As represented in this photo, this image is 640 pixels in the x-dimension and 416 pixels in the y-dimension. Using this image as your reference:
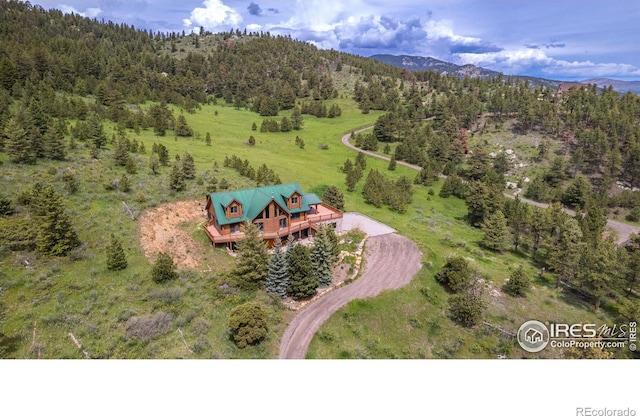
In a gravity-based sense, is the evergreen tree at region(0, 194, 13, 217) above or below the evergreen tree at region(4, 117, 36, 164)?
below

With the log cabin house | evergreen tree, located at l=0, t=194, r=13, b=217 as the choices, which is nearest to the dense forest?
evergreen tree, located at l=0, t=194, r=13, b=217

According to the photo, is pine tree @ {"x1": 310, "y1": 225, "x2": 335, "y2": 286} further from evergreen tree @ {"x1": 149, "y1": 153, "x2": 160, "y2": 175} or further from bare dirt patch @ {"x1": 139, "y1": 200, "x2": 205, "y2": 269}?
evergreen tree @ {"x1": 149, "y1": 153, "x2": 160, "y2": 175}

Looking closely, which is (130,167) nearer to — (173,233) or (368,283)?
(173,233)

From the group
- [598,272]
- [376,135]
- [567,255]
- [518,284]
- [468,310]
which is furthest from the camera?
[376,135]

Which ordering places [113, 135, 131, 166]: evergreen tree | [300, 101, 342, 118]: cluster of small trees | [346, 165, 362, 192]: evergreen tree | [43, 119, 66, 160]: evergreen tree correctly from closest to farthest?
1. [43, 119, 66, 160]: evergreen tree
2. [113, 135, 131, 166]: evergreen tree
3. [346, 165, 362, 192]: evergreen tree
4. [300, 101, 342, 118]: cluster of small trees

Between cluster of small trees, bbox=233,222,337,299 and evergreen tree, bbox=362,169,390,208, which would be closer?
cluster of small trees, bbox=233,222,337,299

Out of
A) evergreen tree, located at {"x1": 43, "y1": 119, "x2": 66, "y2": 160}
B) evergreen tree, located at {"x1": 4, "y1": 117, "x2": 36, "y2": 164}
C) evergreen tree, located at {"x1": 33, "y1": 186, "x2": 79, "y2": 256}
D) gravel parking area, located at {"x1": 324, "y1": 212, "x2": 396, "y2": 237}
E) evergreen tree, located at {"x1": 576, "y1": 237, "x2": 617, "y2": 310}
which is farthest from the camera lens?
evergreen tree, located at {"x1": 43, "y1": 119, "x2": 66, "y2": 160}

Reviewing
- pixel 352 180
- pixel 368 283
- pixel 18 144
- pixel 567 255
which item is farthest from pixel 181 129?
pixel 567 255
